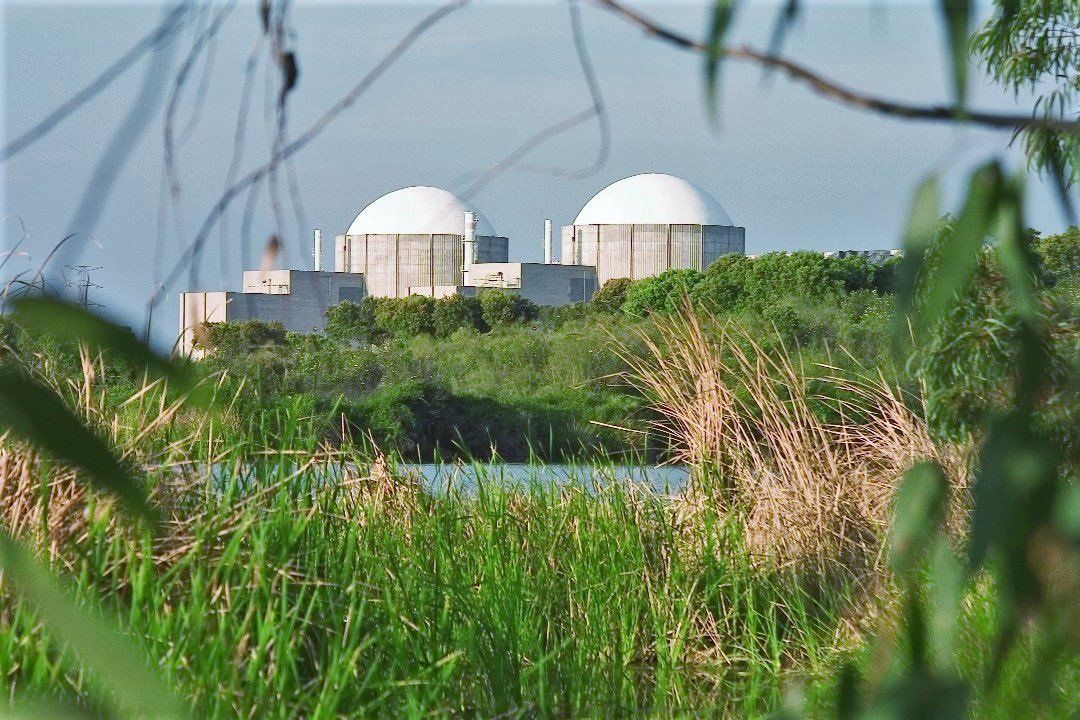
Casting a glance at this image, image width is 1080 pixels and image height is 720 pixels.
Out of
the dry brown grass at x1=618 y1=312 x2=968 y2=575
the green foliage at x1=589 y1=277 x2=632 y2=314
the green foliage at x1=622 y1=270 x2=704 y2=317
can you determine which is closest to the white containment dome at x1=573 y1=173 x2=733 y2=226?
the green foliage at x1=589 y1=277 x2=632 y2=314

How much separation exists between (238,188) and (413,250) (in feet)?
90.5

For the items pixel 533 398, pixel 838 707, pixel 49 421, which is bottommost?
pixel 533 398

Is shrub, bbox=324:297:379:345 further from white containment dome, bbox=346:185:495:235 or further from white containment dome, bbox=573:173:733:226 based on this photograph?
white containment dome, bbox=573:173:733:226

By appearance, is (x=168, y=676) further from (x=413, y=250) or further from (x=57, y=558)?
(x=413, y=250)

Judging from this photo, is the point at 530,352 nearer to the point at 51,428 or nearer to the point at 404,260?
the point at 404,260

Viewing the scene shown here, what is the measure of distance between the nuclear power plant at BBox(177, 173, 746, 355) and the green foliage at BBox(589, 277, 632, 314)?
10.4 feet

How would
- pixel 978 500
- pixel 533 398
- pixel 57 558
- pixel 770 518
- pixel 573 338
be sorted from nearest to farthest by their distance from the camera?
pixel 978 500
pixel 57 558
pixel 770 518
pixel 533 398
pixel 573 338

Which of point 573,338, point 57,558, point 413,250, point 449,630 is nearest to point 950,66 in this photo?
point 57,558

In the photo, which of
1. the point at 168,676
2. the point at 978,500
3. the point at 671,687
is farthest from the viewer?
the point at 671,687

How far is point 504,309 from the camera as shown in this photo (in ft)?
70.7

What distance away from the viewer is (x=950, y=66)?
1.27 ft

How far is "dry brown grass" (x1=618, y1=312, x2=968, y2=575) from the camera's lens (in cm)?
362

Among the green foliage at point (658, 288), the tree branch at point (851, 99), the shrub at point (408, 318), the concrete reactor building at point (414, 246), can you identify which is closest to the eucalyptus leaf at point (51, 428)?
the tree branch at point (851, 99)

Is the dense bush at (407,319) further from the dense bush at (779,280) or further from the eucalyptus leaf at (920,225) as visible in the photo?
the eucalyptus leaf at (920,225)
